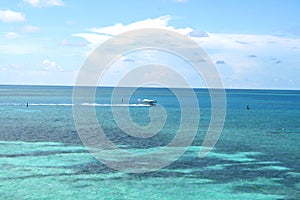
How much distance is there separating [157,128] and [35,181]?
114ft

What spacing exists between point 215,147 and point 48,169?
18.3m

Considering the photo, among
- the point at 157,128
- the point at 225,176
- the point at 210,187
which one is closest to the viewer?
the point at 210,187

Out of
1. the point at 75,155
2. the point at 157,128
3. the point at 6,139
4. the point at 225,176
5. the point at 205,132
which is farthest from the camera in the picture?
the point at 157,128


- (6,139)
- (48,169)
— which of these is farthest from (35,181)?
(6,139)

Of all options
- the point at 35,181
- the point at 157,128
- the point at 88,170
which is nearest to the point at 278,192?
the point at 88,170

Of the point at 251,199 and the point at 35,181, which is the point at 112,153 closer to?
the point at 35,181

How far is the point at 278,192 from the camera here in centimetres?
2711

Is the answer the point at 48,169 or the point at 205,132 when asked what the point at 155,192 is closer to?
the point at 48,169

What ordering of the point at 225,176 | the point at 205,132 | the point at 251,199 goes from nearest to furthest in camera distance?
the point at 251,199, the point at 225,176, the point at 205,132

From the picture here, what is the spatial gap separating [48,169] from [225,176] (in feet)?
42.3

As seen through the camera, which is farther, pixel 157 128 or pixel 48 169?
pixel 157 128

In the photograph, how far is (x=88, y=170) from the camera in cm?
3206

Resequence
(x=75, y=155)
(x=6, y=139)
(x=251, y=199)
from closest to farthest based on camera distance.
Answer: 1. (x=251, y=199)
2. (x=75, y=155)
3. (x=6, y=139)

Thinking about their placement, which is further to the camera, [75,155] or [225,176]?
[75,155]
